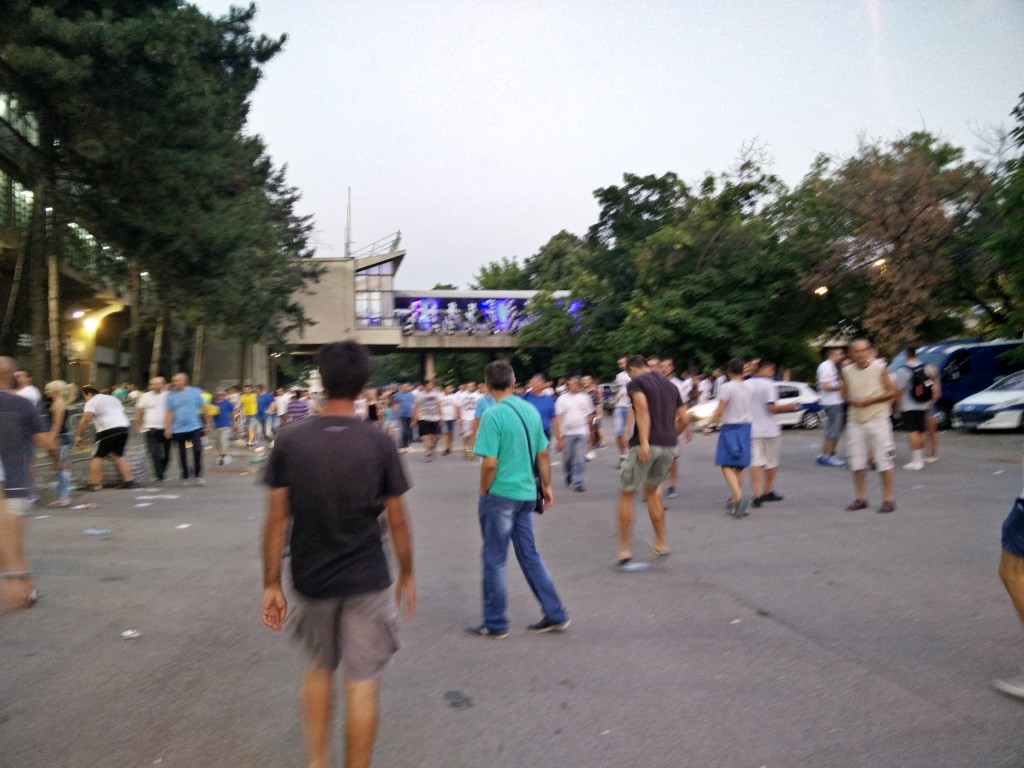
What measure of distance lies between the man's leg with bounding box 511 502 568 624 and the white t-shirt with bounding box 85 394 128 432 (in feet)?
32.0

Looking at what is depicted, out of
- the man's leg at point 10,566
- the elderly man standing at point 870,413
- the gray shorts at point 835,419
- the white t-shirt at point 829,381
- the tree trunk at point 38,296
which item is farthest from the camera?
the tree trunk at point 38,296

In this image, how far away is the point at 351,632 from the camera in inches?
132

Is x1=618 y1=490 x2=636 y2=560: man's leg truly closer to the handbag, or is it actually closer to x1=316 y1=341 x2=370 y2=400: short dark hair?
the handbag

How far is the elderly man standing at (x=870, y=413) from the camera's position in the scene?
974 centimetres

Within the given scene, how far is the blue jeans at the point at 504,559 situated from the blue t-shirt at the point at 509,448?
2.8 inches

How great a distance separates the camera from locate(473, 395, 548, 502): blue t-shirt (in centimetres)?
566

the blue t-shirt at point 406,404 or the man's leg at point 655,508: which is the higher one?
the blue t-shirt at point 406,404

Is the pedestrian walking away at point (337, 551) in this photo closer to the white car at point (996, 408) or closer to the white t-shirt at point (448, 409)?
the white t-shirt at point (448, 409)

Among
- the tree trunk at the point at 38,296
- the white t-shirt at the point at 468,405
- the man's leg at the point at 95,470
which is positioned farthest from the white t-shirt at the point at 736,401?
the tree trunk at the point at 38,296

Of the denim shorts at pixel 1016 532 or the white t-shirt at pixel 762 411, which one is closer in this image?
the denim shorts at pixel 1016 532

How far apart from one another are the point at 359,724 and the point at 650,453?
196 inches

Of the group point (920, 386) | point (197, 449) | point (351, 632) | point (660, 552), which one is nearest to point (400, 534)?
point (351, 632)

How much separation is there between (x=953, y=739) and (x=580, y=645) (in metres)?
2.16

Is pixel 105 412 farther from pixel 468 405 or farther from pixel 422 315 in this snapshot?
pixel 422 315
